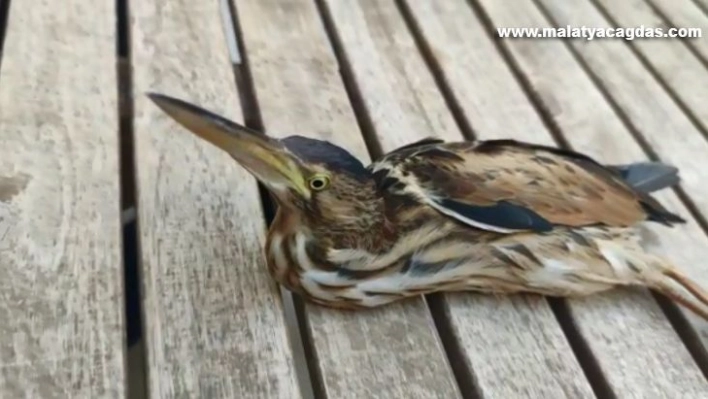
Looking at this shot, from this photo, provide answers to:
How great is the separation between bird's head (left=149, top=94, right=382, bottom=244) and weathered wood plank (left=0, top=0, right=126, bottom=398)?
0.14 meters

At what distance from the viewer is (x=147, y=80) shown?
1.06m

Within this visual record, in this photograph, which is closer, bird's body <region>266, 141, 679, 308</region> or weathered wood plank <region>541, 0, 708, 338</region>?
bird's body <region>266, 141, 679, 308</region>

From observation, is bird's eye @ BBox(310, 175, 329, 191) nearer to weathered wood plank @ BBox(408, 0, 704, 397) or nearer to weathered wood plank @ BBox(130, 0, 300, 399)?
weathered wood plank @ BBox(130, 0, 300, 399)

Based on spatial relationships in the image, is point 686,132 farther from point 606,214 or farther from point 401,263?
point 401,263

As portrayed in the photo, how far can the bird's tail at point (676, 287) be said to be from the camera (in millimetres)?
870

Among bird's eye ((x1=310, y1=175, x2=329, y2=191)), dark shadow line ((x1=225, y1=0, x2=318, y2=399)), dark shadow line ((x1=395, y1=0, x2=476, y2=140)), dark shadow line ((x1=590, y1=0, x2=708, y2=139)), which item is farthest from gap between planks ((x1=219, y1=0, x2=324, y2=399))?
dark shadow line ((x1=590, y1=0, x2=708, y2=139))

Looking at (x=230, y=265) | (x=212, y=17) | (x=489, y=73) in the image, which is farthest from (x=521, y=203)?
(x=212, y=17)

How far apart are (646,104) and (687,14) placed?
0.29 m

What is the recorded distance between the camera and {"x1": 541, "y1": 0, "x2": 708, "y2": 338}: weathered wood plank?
1.07 meters

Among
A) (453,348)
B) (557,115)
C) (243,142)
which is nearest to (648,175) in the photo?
(557,115)

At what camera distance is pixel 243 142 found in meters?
0.76

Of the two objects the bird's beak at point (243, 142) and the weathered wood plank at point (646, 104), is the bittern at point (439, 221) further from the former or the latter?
the weathered wood plank at point (646, 104)

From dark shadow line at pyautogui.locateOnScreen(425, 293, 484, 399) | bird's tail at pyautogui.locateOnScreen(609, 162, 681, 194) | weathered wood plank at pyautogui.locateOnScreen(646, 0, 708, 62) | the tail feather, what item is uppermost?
bird's tail at pyautogui.locateOnScreen(609, 162, 681, 194)

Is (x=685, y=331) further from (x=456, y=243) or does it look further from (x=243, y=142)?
(x=243, y=142)
